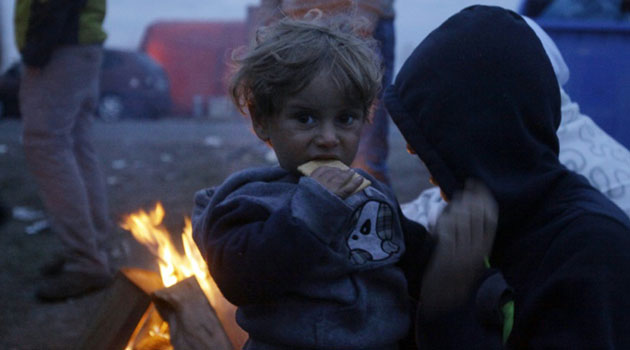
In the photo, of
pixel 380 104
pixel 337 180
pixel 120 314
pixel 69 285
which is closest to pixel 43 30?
pixel 69 285

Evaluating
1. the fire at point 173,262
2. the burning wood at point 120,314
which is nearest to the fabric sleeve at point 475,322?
the fire at point 173,262

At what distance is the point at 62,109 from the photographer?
3.50m

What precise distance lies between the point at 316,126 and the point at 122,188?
5.23 m

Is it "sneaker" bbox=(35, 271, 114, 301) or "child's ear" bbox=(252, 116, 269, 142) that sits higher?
"child's ear" bbox=(252, 116, 269, 142)

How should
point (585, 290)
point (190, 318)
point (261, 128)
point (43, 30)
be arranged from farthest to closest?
point (43, 30)
point (190, 318)
point (261, 128)
point (585, 290)

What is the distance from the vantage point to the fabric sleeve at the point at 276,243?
1.54 meters

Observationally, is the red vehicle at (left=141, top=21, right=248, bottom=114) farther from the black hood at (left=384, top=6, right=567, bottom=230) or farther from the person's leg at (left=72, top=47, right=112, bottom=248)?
the black hood at (left=384, top=6, right=567, bottom=230)

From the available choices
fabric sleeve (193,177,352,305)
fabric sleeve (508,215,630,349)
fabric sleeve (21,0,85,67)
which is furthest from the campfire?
fabric sleeve (21,0,85,67)

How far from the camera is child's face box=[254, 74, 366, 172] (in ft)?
5.59

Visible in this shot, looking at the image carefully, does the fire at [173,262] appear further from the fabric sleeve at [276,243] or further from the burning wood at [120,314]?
the fabric sleeve at [276,243]

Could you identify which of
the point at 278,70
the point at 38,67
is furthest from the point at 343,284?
the point at 38,67

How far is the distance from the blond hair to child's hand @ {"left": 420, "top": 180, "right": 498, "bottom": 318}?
1.38ft

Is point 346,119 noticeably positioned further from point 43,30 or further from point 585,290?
point 43,30

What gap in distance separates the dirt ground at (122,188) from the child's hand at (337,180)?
125cm
